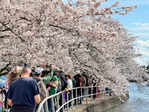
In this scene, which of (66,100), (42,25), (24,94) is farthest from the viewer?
(66,100)

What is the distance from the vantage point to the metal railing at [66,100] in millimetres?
6051

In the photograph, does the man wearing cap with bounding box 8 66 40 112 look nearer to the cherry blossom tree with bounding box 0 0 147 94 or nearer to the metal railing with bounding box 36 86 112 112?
the metal railing with bounding box 36 86 112 112

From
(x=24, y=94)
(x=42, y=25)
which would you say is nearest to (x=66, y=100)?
(x=42, y=25)

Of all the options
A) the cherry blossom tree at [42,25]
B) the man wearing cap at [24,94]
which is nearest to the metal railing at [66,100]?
the man wearing cap at [24,94]

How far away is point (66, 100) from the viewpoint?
11.6m

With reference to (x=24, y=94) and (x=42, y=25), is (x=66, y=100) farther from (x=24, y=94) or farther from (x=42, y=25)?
(x=24, y=94)

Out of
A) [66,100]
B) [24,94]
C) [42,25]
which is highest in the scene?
[42,25]

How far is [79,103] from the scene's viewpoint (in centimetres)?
1473

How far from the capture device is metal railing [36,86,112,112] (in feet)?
19.9

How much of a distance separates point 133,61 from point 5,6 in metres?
25.0

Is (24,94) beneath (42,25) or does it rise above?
beneath

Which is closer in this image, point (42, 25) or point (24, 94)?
point (24, 94)

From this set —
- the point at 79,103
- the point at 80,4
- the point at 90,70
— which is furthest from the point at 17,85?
the point at 90,70

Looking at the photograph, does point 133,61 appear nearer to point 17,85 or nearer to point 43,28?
point 43,28
